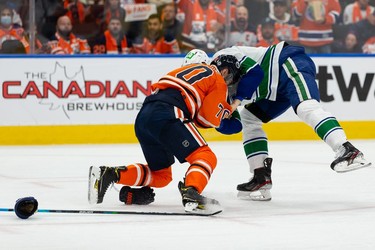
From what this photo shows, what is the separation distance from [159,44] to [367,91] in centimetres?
208

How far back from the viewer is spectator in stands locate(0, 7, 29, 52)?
8.89 metres

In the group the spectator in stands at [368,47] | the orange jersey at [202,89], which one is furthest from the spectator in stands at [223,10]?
the orange jersey at [202,89]

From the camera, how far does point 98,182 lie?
485 centimetres

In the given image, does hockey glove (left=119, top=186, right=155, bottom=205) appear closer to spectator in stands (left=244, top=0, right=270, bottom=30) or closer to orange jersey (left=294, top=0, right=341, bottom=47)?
spectator in stands (left=244, top=0, right=270, bottom=30)

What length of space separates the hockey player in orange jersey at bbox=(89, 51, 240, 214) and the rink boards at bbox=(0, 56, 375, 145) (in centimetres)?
392

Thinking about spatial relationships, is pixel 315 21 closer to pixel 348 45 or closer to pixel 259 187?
pixel 348 45

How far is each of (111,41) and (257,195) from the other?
13.9ft

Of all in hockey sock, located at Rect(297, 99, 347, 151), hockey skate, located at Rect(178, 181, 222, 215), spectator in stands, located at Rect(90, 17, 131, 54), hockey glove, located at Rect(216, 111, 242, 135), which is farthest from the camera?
spectator in stands, located at Rect(90, 17, 131, 54)

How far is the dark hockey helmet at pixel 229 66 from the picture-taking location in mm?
4996

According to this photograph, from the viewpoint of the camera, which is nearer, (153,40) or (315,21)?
(153,40)

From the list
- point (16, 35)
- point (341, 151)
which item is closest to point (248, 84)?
point (341, 151)

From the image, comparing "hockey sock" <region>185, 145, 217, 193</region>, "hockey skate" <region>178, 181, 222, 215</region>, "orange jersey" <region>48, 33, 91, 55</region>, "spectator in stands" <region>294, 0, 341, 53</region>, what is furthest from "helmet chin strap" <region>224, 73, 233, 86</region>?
"spectator in stands" <region>294, 0, 341, 53</region>

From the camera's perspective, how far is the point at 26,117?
29.0 ft

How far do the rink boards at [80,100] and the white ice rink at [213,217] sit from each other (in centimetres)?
104
